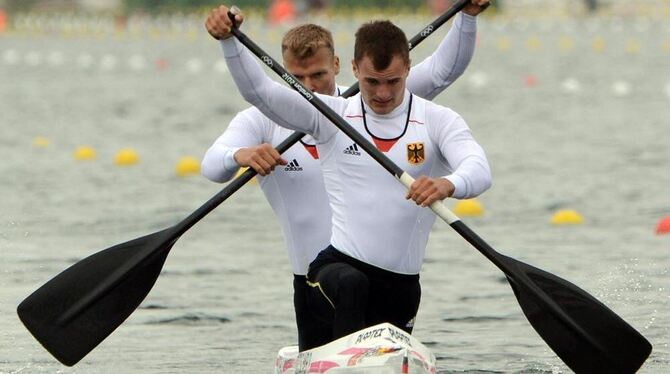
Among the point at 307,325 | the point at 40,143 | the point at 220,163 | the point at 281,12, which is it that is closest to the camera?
the point at 220,163

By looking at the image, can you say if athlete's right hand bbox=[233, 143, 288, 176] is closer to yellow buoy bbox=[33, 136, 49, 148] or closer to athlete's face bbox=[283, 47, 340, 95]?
athlete's face bbox=[283, 47, 340, 95]

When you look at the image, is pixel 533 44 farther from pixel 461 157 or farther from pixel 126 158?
pixel 461 157

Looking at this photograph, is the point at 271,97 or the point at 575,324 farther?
the point at 575,324

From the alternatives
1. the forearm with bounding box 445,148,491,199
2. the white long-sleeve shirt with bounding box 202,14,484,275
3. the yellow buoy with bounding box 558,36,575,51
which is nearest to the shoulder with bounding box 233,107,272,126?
the white long-sleeve shirt with bounding box 202,14,484,275

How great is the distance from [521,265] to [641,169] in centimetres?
939

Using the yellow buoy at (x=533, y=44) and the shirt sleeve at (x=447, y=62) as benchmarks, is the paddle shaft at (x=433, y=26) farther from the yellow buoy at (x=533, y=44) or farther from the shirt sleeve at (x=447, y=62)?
the yellow buoy at (x=533, y=44)

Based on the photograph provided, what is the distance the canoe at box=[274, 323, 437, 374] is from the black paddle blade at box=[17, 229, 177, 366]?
45.1 inches

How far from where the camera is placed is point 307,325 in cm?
705

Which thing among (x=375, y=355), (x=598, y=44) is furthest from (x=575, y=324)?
(x=598, y=44)

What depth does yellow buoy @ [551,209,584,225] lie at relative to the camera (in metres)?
12.8

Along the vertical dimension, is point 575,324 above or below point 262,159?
below

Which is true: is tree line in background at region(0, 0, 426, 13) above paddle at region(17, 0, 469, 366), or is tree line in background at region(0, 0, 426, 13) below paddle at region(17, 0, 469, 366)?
A: below

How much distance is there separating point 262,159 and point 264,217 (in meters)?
6.81

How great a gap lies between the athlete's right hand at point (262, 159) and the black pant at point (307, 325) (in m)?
0.72
